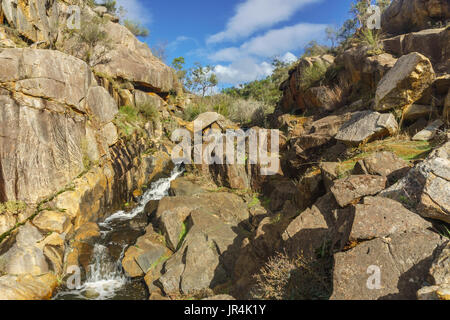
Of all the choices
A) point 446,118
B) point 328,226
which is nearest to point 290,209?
point 328,226

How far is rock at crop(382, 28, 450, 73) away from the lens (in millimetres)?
8000

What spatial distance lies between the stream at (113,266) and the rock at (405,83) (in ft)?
25.6

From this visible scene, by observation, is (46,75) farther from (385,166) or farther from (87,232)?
(385,166)

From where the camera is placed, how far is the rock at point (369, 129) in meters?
6.58

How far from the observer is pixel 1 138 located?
264 inches

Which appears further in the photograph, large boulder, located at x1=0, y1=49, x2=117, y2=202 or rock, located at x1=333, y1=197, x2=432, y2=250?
large boulder, located at x1=0, y1=49, x2=117, y2=202

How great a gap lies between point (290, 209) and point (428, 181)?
11.7 ft

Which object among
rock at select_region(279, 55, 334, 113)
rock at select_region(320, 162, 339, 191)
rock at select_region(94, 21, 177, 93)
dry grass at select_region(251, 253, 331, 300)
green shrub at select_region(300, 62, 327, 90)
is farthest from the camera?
rock at select_region(94, 21, 177, 93)

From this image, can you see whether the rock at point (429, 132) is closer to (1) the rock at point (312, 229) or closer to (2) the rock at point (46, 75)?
(1) the rock at point (312, 229)

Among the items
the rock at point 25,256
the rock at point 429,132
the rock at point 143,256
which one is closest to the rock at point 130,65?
the rock at point 25,256

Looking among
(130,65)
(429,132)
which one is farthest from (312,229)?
(130,65)

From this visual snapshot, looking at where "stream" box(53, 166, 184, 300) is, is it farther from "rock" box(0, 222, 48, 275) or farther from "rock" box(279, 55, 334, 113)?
"rock" box(279, 55, 334, 113)

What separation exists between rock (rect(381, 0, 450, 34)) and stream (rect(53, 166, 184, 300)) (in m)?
13.1

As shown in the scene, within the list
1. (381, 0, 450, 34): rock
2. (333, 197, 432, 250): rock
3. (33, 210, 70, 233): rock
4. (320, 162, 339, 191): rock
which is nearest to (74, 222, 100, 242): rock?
(33, 210, 70, 233): rock
